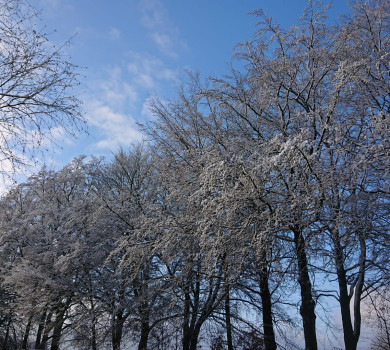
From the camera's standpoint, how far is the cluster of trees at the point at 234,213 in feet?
22.5

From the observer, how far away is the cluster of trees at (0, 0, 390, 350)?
6.85 metres

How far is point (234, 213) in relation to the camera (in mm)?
7258

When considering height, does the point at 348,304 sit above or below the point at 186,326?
above

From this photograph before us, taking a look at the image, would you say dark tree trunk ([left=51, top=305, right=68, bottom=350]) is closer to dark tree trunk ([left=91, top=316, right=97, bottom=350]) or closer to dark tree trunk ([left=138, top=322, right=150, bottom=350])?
dark tree trunk ([left=91, top=316, right=97, bottom=350])

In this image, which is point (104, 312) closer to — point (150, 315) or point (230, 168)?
point (150, 315)

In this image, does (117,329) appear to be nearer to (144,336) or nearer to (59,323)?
(144,336)

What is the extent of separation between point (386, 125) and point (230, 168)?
2.65m

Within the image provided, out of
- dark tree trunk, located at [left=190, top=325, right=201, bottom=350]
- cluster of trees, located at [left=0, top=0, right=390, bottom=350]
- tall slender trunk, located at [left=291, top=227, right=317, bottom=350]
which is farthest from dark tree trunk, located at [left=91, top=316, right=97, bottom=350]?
tall slender trunk, located at [left=291, top=227, right=317, bottom=350]

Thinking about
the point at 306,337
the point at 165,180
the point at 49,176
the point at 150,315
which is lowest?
the point at 306,337

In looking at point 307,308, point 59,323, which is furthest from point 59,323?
point 307,308

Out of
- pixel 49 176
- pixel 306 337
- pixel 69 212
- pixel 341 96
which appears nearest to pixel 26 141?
pixel 341 96

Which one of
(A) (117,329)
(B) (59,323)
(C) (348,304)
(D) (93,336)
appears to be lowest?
(D) (93,336)

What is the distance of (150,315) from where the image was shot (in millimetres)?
12008

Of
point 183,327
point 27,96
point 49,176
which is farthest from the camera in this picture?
point 49,176
